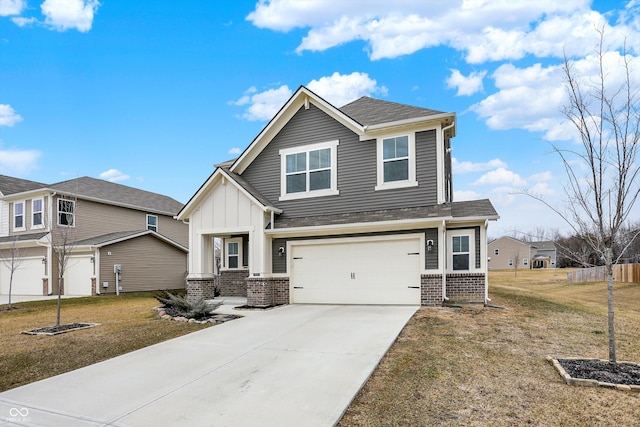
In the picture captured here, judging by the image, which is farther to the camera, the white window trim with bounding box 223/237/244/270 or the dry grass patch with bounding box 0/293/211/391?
the white window trim with bounding box 223/237/244/270

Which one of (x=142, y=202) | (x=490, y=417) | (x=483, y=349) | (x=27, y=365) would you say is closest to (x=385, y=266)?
(x=483, y=349)

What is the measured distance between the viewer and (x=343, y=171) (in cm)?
1340

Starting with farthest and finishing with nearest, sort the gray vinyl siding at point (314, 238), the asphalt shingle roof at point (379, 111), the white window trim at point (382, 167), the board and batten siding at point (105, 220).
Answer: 1. the board and batten siding at point (105, 220)
2. the asphalt shingle roof at point (379, 111)
3. the white window trim at point (382, 167)
4. the gray vinyl siding at point (314, 238)

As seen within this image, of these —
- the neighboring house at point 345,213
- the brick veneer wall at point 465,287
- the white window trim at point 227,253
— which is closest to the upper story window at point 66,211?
the white window trim at point 227,253

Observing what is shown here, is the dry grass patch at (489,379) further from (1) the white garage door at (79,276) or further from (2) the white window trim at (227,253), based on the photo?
(1) the white garage door at (79,276)

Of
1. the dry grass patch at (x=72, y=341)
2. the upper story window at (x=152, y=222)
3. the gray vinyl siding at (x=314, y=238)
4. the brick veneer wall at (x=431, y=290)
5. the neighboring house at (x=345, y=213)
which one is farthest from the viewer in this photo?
the upper story window at (x=152, y=222)

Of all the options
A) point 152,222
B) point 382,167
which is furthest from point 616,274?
point 152,222

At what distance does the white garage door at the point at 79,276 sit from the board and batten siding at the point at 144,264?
2.60ft

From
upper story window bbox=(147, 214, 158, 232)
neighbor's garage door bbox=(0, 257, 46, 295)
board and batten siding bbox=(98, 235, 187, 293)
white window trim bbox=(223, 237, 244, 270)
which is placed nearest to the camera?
white window trim bbox=(223, 237, 244, 270)

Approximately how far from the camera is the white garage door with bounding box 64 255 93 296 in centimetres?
2089

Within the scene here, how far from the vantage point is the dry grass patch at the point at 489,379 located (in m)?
4.35

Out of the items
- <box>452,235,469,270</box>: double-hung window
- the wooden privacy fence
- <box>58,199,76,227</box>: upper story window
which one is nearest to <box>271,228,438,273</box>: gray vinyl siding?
<box>452,235,469,270</box>: double-hung window

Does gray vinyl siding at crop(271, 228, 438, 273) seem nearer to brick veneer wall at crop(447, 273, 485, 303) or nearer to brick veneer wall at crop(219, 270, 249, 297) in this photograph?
brick veneer wall at crop(447, 273, 485, 303)

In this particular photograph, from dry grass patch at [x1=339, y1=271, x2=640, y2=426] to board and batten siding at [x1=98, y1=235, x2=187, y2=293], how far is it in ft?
60.3
